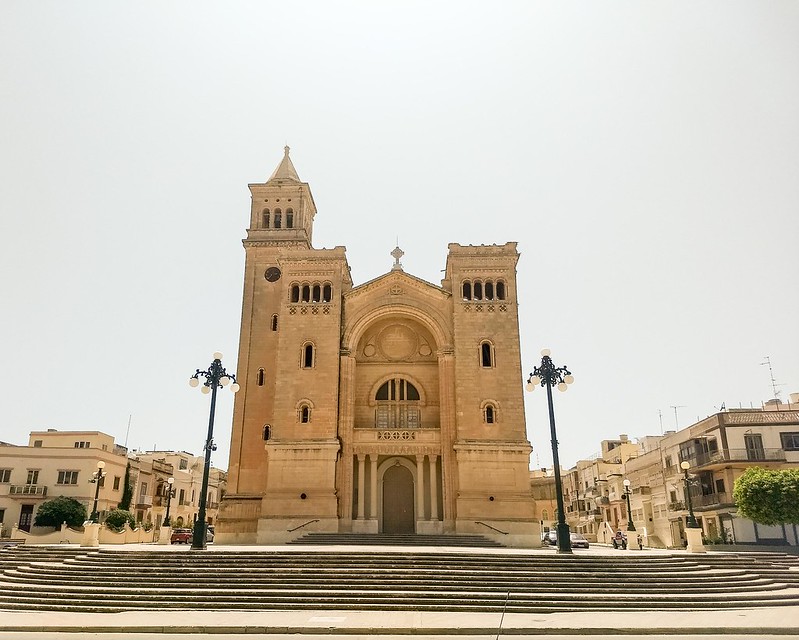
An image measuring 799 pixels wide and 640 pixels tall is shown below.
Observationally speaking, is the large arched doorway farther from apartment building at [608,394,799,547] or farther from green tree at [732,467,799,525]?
green tree at [732,467,799,525]

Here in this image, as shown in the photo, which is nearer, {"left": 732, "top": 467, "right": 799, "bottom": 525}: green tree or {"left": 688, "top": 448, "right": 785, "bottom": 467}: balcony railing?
{"left": 732, "top": 467, "right": 799, "bottom": 525}: green tree

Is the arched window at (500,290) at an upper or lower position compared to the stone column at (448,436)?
upper

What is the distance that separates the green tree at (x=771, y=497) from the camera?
30844 millimetres

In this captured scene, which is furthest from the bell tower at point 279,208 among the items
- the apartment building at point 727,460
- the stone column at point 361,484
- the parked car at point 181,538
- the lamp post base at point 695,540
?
the apartment building at point 727,460

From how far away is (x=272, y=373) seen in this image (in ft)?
121

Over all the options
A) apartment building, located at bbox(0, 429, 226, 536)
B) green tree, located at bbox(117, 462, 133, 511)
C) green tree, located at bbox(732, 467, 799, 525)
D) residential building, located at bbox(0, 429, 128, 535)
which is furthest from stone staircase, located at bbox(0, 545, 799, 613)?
green tree, located at bbox(117, 462, 133, 511)

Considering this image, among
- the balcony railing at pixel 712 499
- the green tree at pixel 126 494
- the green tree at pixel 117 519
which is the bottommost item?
the green tree at pixel 117 519

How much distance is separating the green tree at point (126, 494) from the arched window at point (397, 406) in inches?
1123

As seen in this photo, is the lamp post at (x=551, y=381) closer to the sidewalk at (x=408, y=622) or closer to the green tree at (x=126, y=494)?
the sidewalk at (x=408, y=622)

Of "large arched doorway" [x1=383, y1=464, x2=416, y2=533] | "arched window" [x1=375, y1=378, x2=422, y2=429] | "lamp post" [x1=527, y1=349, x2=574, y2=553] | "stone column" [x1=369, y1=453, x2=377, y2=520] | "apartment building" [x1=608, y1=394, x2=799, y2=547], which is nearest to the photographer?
"lamp post" [x1=527, y1=349, x2=574, y2=553]

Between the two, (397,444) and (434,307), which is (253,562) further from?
(434,307)

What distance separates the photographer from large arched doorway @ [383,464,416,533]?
1316 inches

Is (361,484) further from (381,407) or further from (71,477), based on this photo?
(71,477)

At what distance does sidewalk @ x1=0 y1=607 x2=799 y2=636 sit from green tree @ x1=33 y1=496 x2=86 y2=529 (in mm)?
33215
